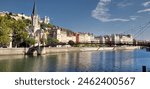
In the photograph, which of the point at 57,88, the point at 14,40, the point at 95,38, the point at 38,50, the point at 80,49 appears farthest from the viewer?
the point at 95,38

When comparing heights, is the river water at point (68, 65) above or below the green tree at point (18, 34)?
below

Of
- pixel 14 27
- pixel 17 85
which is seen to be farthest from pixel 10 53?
pixel 17 85

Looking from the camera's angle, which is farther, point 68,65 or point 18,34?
point 18,34

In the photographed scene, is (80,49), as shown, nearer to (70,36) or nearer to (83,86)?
(70,36)

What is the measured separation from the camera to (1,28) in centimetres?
2367

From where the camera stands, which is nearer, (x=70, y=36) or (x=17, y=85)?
(x=17, y=85)

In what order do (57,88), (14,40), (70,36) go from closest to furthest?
(57,88), (14,40), (70,36)

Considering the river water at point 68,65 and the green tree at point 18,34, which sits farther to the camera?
the green tree at point 18,34

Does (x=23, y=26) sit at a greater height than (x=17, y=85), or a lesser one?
greater

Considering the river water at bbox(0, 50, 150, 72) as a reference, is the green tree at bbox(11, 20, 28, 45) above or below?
above

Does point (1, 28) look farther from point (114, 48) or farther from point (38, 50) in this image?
point (114, 48)

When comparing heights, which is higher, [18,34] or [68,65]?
[18,34]

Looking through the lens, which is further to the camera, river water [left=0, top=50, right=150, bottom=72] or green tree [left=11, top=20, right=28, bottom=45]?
green tree [left=11, top=20, right=28, bottom=45]

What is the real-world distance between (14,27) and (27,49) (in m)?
2.16
